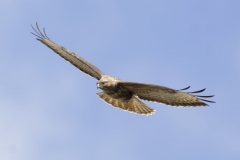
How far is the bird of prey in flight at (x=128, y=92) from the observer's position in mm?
14203

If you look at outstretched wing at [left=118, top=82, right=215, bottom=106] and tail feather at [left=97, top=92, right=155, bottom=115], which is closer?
outstretched wing at [left=118, top=82, right=215, bottom=106]

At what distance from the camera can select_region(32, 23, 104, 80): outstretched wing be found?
629 inches

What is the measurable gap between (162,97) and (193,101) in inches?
33.3

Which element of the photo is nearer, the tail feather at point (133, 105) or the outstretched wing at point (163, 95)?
the outstretched wing at point (163, 95)

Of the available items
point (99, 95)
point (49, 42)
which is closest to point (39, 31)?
point (49, 42)

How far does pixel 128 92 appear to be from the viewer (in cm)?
1511

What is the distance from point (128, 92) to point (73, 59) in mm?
2291

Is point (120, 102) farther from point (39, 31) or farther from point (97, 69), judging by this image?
point (39, 31)

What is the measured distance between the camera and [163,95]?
14500 millimetres

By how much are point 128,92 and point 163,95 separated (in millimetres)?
1083

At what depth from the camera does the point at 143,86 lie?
14375mm

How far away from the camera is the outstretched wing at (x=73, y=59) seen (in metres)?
16.0

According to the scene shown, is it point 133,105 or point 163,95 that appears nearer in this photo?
point 163,95

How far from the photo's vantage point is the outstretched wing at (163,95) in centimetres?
1410
